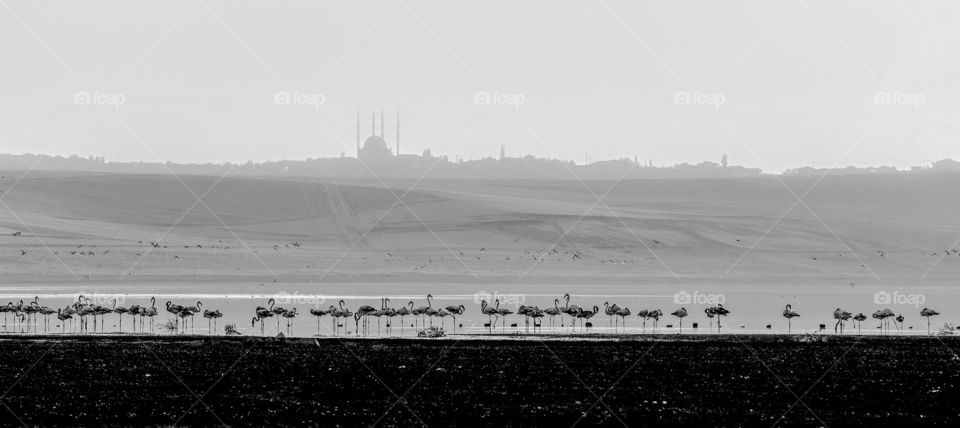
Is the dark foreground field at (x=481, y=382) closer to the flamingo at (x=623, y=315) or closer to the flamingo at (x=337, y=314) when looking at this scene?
the flamingo at (x=337, y=314)

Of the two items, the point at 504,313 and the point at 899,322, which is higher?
the point at 504,313

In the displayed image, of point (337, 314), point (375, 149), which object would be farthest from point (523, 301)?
point (375, 149)

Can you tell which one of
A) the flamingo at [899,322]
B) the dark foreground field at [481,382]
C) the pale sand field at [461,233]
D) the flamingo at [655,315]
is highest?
the pale sand field at [461,233]

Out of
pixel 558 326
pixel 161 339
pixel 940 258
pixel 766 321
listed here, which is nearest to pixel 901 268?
pixel 940 258

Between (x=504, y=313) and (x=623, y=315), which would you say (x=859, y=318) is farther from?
(x=504, y=313)

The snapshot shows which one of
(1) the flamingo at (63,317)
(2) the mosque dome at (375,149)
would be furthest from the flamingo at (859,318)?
(2) the mosque dome at (375,149)

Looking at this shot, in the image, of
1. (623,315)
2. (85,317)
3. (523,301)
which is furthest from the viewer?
(523,301)

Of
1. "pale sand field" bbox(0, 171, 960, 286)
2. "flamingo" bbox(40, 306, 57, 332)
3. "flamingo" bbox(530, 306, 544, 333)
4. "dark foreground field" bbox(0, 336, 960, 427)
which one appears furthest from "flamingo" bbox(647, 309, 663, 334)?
"pale sand field" bbox(0, 171, 960, 286)
